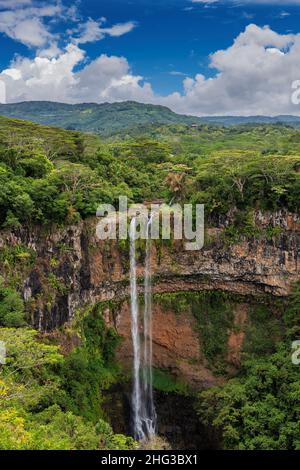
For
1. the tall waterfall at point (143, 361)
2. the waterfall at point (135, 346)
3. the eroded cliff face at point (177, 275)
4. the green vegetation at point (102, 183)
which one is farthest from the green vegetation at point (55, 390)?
the green vegetation at point (102, 183)

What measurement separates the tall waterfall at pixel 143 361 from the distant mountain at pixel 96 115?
76286 mm

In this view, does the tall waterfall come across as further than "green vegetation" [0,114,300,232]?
Yes

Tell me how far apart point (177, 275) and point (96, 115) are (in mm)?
103885

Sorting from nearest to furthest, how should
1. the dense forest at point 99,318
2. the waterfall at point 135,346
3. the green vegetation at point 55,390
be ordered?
the green vegetation at point 55,390 → the dense forest at point 99,318 → the waterfall at point 135,346

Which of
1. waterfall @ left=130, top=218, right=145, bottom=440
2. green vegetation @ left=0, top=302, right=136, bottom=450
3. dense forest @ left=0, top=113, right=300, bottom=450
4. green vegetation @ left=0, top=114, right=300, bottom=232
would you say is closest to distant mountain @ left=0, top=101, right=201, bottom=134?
green vegetation @ left=0, top=114, right=300, bottom=232

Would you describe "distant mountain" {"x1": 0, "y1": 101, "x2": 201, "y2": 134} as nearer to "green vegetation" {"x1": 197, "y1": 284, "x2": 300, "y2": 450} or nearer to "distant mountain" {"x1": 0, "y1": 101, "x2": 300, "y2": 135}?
"distant mountain" {"x1": 0, "y1": 101, "x2": 300, "y2": 135}

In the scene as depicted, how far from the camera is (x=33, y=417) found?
43.7 feet

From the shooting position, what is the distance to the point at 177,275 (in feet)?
75.9

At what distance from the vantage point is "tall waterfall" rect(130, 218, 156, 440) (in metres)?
20.2

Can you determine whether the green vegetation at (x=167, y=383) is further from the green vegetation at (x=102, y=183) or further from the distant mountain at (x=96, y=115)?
the distant mountain at (x=96, y=115)

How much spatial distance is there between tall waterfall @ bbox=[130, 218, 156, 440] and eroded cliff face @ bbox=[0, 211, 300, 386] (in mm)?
344

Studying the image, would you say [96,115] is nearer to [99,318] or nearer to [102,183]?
[102,183]

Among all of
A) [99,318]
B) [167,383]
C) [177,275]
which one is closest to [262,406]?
[167,383]

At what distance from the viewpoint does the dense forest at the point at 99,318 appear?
43.4ft
